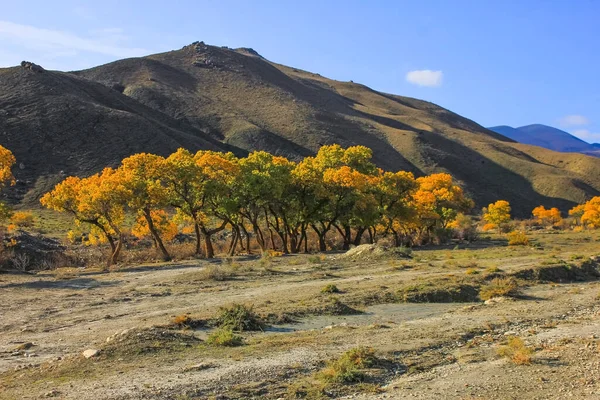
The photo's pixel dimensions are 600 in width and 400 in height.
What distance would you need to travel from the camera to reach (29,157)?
72.4 metres

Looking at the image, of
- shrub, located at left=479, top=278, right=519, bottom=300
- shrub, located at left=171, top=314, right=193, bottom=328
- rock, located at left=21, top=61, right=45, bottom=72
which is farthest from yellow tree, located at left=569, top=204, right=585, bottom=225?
rock, located at left=21, top=61, right=45, bottom=72

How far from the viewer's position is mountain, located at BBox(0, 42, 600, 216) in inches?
3022

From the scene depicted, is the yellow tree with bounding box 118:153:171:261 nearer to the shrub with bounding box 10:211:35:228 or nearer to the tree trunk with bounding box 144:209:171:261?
the tree trunk with bounding box 144:209:171:261

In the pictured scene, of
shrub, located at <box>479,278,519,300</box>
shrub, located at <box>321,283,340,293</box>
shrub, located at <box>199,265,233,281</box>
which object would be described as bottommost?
shrub, located at <box>199,265,233,281</box>

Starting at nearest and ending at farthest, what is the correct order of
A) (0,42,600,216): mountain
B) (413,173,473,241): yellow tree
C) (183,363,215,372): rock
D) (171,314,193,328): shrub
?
1. (183,363,215,372): rock
2. (171,314,193,328): shrub
3. (413,173,473,241): yellow tree
4. (0,42,600,216): mountain

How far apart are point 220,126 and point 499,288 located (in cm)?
9715

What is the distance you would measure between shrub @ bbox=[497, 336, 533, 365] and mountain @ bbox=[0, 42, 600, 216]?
62385 mm

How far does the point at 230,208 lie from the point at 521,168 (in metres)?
101

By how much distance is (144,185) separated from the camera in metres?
34.8

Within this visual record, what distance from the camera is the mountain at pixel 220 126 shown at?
7675 cm

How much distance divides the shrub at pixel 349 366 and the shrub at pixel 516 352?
2.96m

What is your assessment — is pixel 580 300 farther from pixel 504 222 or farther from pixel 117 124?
pixel 117 124

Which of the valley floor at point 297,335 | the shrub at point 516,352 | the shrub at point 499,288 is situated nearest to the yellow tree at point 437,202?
the valley floor at point 297,335

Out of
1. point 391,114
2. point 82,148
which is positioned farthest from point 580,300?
point 391,114
